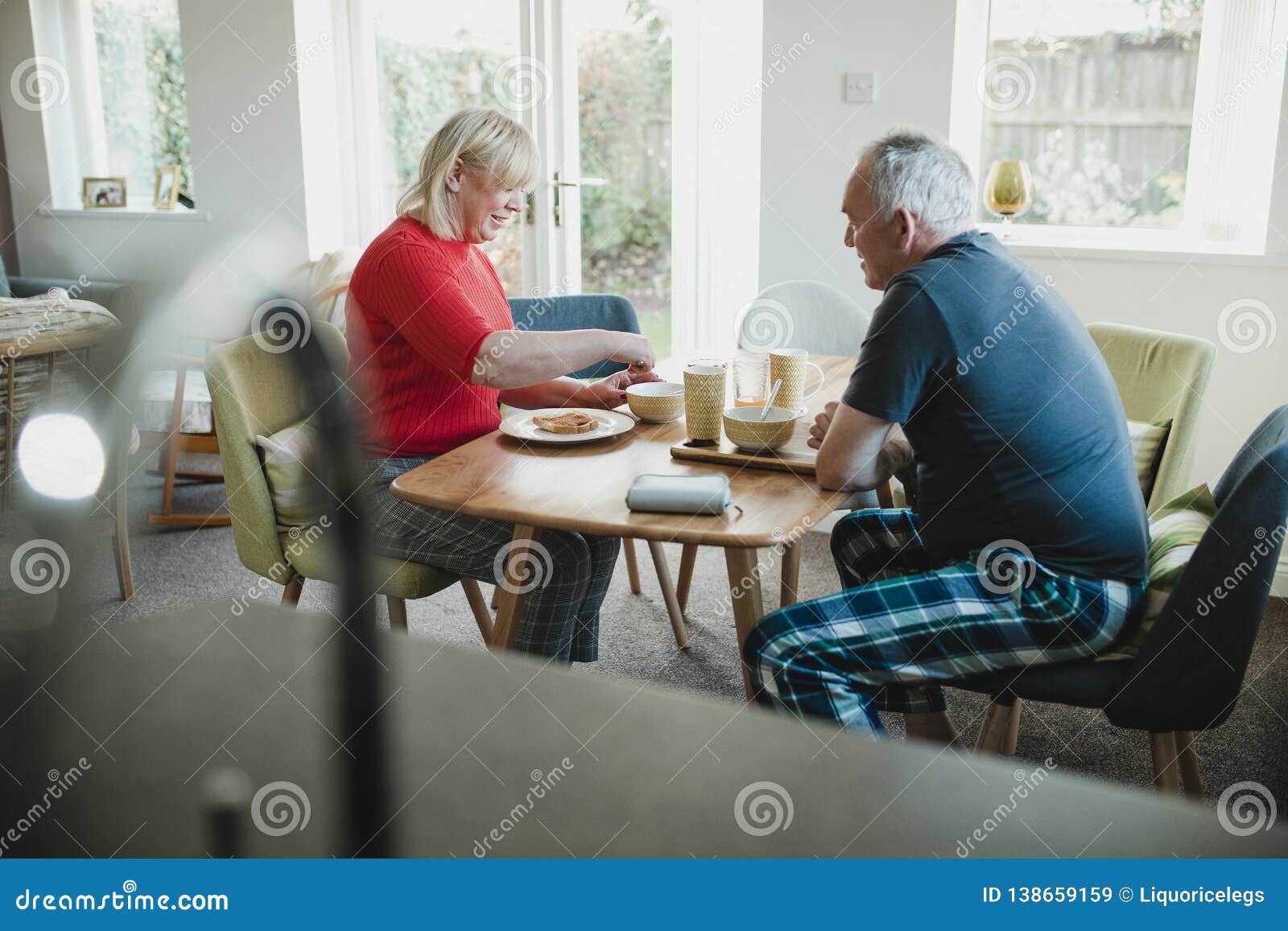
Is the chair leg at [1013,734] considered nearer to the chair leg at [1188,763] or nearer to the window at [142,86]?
the chair leg at [1188,763]

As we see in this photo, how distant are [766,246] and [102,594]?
332cm

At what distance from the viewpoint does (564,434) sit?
1.89 meters

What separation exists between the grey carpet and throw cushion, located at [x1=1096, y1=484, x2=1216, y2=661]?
0.55 meters

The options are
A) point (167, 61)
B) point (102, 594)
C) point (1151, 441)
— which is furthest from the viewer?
point (167, 61)

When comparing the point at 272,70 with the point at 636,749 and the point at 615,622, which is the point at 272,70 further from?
the point at 636,749

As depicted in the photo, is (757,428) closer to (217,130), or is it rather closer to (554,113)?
(554,113)

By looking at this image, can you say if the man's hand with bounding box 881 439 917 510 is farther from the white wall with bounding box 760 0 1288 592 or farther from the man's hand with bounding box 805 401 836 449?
the white wall with bounding box 760 0 1288 592

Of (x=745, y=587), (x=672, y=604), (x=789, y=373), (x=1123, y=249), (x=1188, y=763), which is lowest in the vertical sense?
(x=672, y=604)

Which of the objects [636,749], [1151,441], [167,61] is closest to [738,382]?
[1151,441]

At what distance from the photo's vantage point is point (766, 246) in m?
3.55

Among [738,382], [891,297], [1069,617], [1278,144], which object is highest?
[1278,144]

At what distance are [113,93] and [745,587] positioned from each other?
4557mm

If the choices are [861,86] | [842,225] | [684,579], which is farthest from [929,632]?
[861,86]

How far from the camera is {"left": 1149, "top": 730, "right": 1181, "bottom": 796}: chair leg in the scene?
1.70 m
